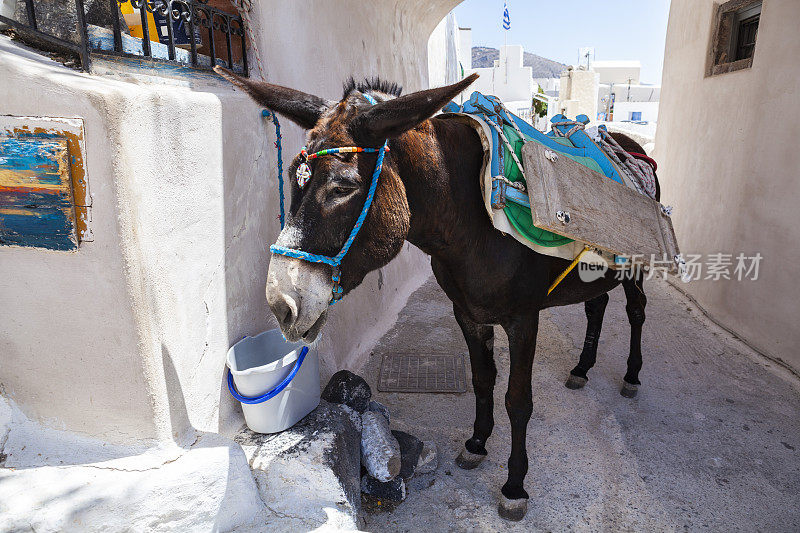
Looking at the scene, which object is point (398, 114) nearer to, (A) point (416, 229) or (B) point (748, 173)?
(A) point (416, 229)

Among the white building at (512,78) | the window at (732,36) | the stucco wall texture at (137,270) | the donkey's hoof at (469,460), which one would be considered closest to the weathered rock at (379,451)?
the donkey's hoof at (469,460)

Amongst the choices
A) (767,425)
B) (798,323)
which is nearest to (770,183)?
(798,323)

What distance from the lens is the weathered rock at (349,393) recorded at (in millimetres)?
2863

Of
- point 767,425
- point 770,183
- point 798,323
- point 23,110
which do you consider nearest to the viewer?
point 23,110

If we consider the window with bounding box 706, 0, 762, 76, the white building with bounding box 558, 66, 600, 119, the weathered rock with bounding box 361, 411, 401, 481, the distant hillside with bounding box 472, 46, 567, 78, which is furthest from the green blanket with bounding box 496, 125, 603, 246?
the distant hillside with bounding box 472, 46, 567, 78

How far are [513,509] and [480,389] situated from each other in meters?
0.68

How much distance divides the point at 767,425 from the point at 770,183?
6.82 feet

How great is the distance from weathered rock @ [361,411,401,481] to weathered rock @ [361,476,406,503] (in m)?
0.08

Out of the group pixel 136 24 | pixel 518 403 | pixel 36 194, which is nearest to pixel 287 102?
pixel 36 194

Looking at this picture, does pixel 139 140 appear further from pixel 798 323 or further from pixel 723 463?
pixel 798 323

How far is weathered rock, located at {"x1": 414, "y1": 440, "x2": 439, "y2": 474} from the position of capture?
2819mm

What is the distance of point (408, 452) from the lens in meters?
2.81

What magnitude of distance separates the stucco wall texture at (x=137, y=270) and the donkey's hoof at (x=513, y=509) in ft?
4.81

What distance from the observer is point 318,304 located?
5.58 feet
